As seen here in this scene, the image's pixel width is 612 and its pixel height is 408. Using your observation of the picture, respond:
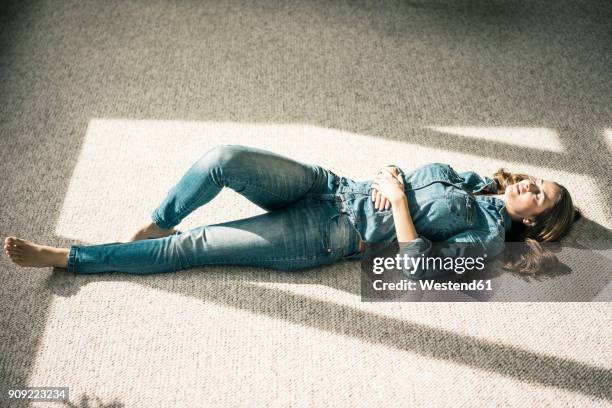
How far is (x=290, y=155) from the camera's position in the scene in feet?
5.34

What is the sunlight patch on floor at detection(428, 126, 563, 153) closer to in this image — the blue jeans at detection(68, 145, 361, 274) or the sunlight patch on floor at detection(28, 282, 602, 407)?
the blue jeans at detection(68, 145, 361, 274)

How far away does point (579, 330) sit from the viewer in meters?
1.31

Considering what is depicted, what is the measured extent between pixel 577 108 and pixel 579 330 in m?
0.84

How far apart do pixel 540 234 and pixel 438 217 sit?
28 centimetres

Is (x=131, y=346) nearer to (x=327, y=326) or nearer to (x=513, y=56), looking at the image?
(x=327, y=326)

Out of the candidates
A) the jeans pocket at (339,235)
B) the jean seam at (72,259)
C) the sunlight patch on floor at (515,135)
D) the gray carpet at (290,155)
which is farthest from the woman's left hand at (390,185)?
the jean seam at (72,259)

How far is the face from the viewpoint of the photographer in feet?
4.22

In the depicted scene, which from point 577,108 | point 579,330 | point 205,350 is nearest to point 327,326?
point 205,350

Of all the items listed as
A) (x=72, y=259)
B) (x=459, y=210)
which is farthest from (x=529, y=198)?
(x=72, y=259)

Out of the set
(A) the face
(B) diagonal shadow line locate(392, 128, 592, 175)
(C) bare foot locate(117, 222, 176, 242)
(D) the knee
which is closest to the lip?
(A) the face

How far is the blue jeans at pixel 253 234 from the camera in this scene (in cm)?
126

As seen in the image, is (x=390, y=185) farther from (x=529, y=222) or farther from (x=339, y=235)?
(x=529, y=222)

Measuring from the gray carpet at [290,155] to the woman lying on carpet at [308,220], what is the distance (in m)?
0.08

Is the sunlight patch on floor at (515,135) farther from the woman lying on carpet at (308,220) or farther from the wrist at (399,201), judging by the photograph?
the wrist at (399,201)
